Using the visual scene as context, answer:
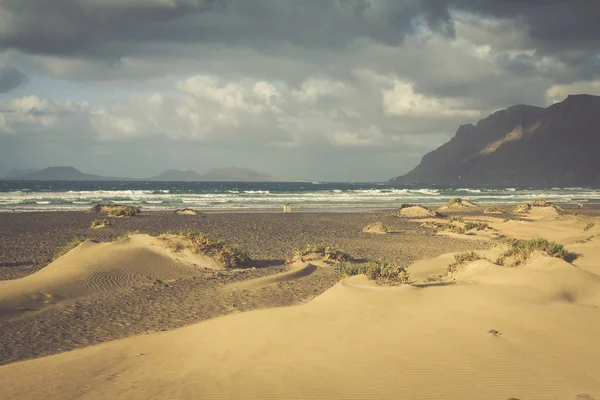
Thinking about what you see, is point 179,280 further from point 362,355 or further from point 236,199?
point 236,199

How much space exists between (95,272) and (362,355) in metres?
9.74

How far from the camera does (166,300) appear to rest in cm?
1124

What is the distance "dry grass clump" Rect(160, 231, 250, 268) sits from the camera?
51.0 ft

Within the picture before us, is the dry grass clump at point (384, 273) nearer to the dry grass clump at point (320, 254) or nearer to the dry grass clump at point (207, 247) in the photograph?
the dry grass clump at point (320, 254)

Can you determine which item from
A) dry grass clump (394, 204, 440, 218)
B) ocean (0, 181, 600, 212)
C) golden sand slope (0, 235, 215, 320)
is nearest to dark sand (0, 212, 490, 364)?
golden sand slope (0, 235, 215, 320)

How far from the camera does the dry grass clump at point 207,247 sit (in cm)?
1555

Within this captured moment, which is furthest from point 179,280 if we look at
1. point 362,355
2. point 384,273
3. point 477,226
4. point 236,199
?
point 236,199

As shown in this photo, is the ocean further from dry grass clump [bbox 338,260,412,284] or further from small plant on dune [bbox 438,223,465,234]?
dry grass clump [bbox 338,260,412,284]

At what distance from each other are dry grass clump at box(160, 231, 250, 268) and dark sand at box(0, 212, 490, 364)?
82 centimetres

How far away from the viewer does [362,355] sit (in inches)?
241

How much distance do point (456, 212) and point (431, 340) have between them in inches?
1540

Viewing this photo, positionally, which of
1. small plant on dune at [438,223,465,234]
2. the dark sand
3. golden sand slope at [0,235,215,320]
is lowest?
small plant on dune at [438,223,465,234]

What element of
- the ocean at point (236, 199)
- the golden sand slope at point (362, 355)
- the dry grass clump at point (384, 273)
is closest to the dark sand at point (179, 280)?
the dry grass clump at point (384, 273)

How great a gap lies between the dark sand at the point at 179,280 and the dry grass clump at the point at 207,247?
82 centimetres
